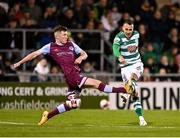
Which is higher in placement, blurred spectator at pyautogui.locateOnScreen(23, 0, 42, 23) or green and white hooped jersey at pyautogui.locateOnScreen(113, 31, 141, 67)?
blurred spectator at pyautogui.locateOnScreen(23, 0, 42, 23)

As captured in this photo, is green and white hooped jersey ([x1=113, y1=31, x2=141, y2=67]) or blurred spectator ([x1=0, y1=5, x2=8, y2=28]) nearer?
green and white hooped jersey ([x1=113, y1=31, x2=141, y2=67])

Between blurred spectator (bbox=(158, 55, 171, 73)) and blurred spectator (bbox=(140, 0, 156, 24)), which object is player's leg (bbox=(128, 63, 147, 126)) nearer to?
blurred spectator (bbox=(158, 55, 171, 73))

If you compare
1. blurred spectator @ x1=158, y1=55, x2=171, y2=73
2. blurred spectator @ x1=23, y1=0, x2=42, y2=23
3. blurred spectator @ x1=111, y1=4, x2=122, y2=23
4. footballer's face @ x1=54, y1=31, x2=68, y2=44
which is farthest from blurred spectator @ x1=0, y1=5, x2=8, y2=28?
footballer's face @ x1=54, y1=31, x2=68, y2=44

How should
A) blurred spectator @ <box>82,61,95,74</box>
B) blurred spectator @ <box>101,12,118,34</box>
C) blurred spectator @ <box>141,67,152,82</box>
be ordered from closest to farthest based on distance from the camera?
blurred spectator @ <box>141,67,152,82</box> < blurred spectator @ <box>82,61,95,74</box> < blurred spectator @ <box>101,12,118,34</box>

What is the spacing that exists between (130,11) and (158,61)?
7.72 feet

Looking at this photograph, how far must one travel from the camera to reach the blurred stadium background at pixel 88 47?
26203 millimetres

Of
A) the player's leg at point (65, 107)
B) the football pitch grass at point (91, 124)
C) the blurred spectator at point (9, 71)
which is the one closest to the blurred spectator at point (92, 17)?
the blurred spectator at point (9, 71)

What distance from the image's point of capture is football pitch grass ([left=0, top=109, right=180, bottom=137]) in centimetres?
1596

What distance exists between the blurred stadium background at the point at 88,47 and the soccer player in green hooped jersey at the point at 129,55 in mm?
6349

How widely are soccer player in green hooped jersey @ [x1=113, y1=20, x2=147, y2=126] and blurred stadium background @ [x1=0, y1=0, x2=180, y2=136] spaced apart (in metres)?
6.35

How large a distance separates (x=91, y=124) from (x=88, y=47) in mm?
9419

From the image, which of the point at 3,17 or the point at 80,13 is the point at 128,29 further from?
the point at 80,13

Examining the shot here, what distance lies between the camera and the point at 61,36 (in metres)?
18.2

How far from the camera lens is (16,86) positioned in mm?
26156
